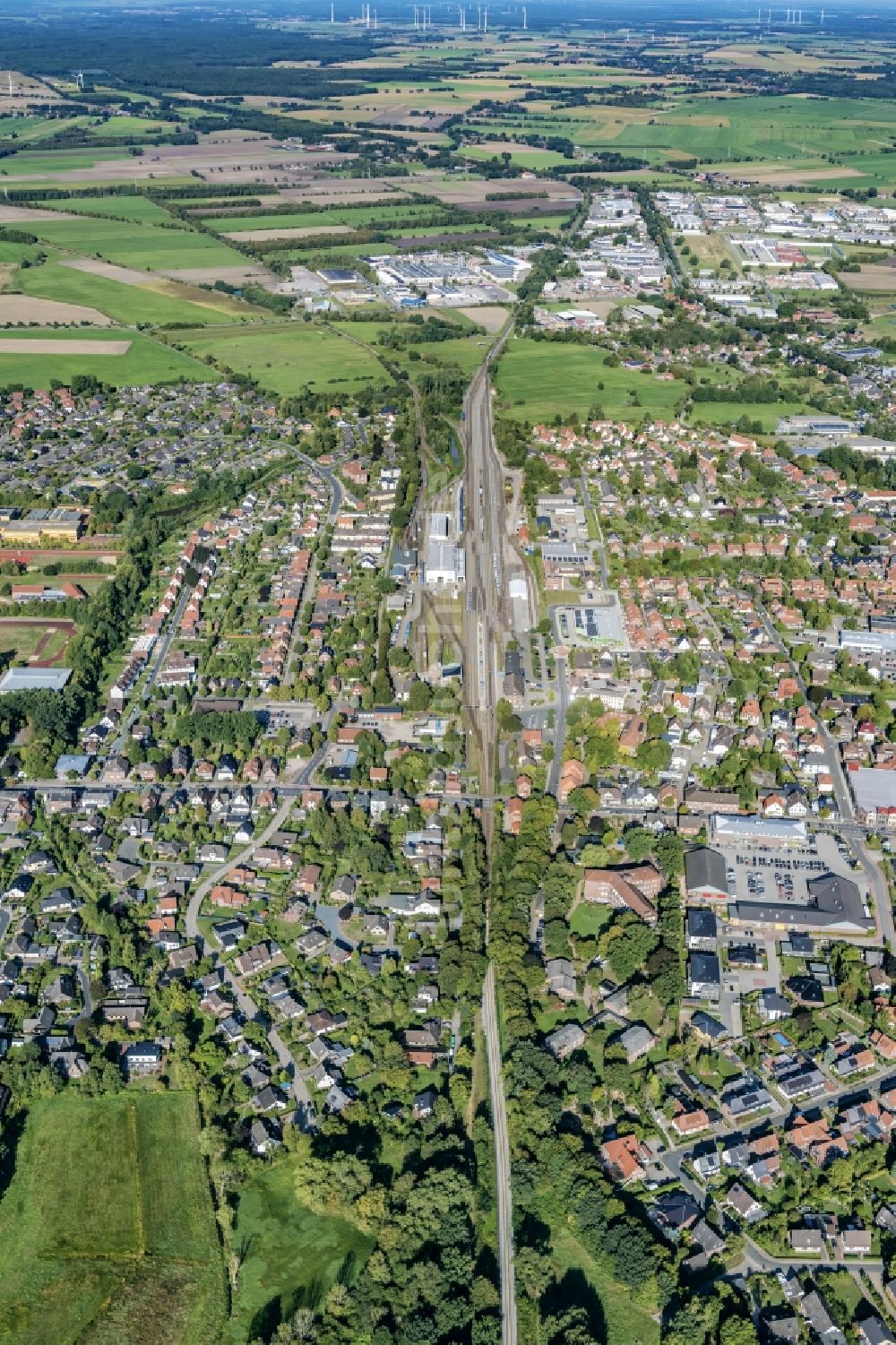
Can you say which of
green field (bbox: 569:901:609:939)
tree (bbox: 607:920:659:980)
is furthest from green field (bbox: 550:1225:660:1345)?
green field (bbox: 569:901:609:939)

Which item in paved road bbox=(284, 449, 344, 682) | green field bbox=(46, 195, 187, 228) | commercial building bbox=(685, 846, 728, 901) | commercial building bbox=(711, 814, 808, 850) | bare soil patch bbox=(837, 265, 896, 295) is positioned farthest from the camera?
green field bbox=(46, 195, 187, 228)

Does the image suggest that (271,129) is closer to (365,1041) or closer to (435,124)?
(435,124)

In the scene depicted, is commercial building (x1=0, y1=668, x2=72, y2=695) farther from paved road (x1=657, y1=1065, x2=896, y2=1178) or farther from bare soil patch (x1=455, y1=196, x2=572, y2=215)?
bare soil patch (x1=455, y1=196, x2=572, y2=215)

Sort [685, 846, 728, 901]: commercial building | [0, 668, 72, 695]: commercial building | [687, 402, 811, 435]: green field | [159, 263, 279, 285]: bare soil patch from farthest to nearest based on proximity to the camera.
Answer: [159, 263, 279, 285]: bare soil patch, [687, 402, 811, 435]: green field, [0, 668, 72, 695]: commercial building, [685, 846, 728, 901]: commercial building

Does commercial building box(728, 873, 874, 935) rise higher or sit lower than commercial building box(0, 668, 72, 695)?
lower

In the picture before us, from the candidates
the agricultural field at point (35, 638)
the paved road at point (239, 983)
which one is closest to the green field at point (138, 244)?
the agricultural field at point (35, 638)

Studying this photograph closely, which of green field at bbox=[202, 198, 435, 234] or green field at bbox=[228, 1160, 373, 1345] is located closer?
green field at bbox=[228, 1160, 373, 1345]

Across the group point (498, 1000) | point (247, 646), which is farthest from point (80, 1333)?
point (247, 646)

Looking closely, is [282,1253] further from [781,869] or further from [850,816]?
[850,816]
